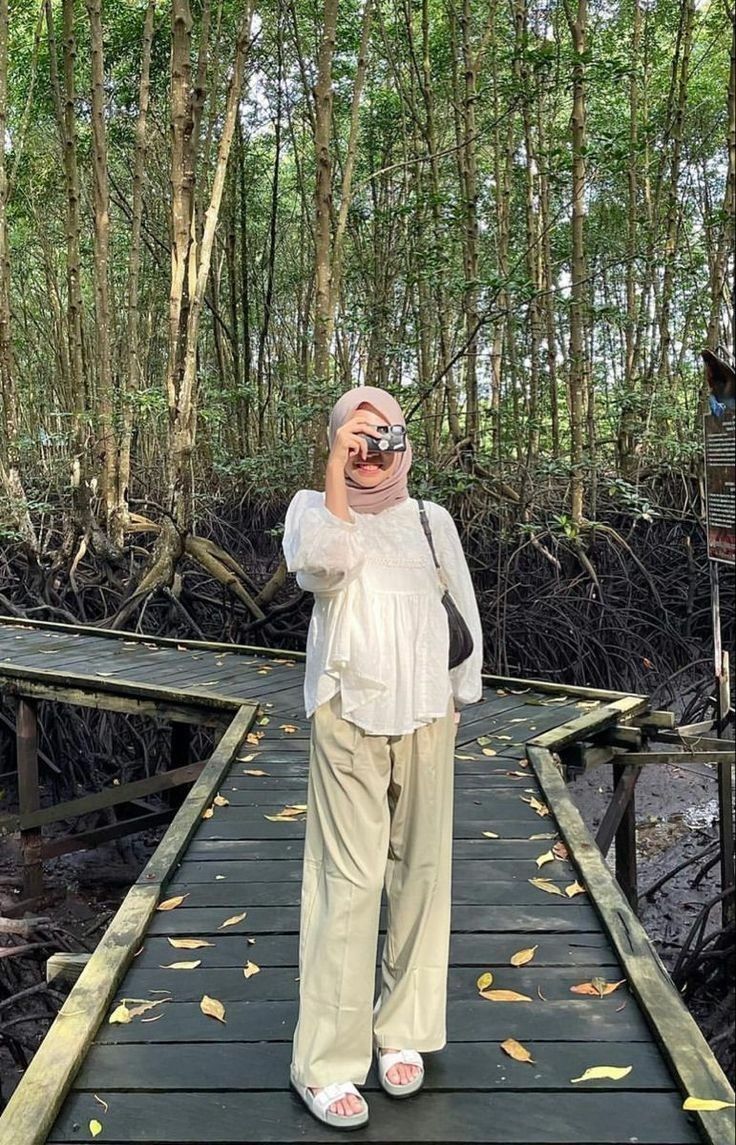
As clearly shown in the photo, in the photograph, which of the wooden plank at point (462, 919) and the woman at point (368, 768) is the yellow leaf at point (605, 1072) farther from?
the wooden plank at point (462, 919)

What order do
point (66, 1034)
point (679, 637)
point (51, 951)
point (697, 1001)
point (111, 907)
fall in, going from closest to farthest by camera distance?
point (66, 1034), point (697, 1001), point (51, 951), point (111, 907), point (679, 637)

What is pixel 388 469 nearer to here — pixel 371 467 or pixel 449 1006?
pixel 371 467

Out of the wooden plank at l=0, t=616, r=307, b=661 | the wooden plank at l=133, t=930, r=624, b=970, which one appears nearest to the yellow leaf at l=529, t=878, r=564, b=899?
the wooden plank at l=133, t=930, r=624, b=970

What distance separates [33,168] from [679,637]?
33.4 feet

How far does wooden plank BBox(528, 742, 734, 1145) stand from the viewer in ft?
6.04

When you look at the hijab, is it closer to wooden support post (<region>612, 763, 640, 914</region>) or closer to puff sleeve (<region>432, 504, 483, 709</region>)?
puff sleeve (<region>432, 504, 483, 709</region>)

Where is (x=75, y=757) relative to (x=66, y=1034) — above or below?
below

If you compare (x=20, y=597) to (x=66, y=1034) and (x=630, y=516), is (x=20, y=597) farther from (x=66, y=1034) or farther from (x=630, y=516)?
(x=66, y=1034)

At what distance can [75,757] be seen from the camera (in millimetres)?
7043

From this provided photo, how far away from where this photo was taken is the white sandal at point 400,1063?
187 cm

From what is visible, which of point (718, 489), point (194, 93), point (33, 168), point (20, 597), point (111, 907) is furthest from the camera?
point (33, 168)

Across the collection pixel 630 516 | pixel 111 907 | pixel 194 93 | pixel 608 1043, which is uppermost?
pixel 194 93

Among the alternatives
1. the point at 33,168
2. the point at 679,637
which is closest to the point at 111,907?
the point at 679,637

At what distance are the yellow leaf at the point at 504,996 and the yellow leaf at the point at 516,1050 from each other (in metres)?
0.18
